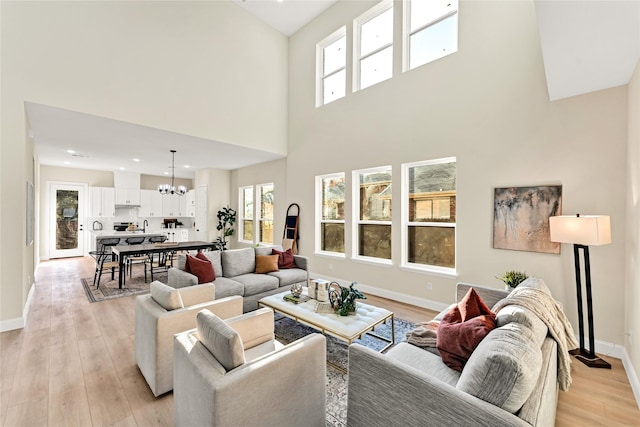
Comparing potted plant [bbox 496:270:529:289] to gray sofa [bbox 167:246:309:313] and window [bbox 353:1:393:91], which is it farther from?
window [bbox 353:1:393:91]

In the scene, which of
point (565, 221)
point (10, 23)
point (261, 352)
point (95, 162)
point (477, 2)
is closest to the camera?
point (261, 352)

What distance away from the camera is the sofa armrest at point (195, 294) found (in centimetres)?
264

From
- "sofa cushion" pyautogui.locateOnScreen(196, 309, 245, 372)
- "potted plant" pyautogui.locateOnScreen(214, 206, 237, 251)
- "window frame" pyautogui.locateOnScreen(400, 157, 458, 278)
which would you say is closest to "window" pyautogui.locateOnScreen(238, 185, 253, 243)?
"potted plant" pyautogui.locateOnScreen(214, 206, 237, 251)

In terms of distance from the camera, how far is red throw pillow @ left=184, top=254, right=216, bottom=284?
143 inches

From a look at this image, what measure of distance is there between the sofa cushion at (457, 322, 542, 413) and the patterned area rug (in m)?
1.07

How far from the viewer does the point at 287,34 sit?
6.49 metres

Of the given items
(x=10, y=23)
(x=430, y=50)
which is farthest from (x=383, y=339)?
(x=10, y=23)

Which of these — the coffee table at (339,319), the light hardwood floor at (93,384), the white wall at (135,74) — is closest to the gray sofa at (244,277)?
the coffee table at (339,319)

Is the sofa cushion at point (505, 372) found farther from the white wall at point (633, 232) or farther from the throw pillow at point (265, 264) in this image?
the throw pillow at point (265, 264)

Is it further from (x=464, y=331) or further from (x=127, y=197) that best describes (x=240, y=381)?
(x=127, y=197)

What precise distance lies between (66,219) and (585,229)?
1162cm

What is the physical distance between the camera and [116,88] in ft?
13.3

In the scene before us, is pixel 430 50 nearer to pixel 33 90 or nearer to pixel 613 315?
pixel 613 315

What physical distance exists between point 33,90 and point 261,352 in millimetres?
4332
